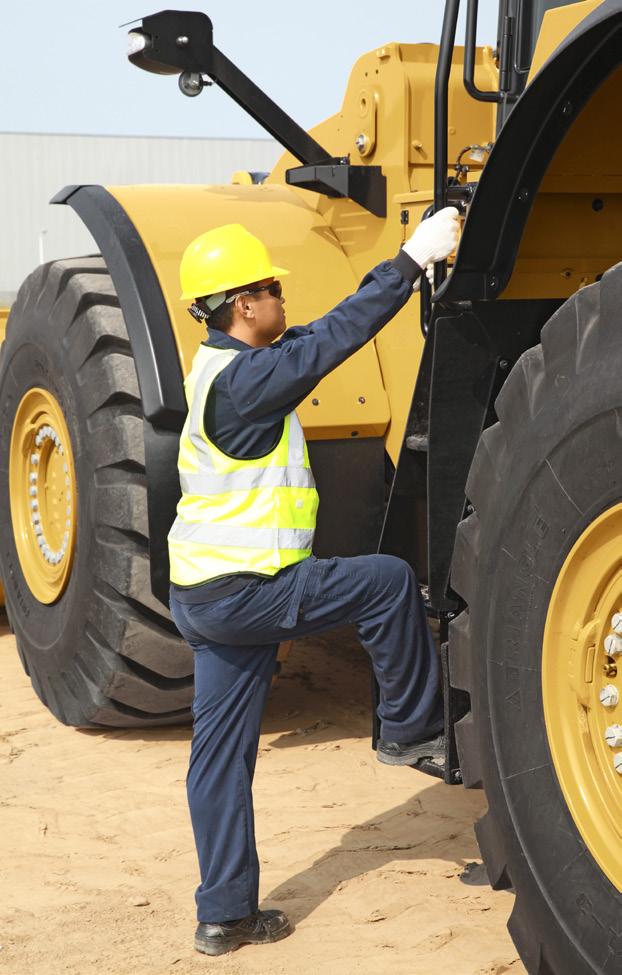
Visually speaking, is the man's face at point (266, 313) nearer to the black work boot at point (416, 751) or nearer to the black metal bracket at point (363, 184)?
the black metal bracket at point (363, 184)

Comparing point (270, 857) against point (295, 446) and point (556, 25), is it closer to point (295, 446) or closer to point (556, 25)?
point (295, 446)

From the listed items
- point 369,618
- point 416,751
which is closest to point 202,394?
point 369,618

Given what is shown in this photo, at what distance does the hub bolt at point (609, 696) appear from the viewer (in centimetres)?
276

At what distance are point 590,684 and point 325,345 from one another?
1.12 m

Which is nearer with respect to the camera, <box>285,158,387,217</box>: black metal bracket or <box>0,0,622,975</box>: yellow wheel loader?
<box>0,0,622,975</box>: yellow wheel loader

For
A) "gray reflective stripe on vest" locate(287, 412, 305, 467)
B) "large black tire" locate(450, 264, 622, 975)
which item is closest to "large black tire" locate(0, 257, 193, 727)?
"gray reflective stripe on vest" locate(287, 412, 305, 467)

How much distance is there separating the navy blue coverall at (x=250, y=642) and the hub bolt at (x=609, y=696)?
920 mm

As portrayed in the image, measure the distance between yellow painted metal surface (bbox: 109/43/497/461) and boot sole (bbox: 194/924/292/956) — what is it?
161cm

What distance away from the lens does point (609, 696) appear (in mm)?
2764

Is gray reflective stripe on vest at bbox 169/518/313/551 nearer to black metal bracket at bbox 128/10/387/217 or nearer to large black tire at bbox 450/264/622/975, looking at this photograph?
large black tire at bbox 450/264/622/975

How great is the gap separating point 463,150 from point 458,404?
1.02 meters

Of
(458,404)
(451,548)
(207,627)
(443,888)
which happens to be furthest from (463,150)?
(443,888)

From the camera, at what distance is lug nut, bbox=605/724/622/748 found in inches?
108

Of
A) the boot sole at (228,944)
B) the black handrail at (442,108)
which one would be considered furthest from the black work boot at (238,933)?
the black handrail at (442,108)
